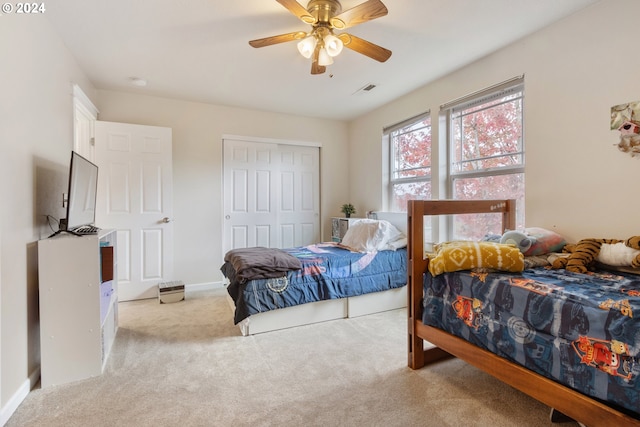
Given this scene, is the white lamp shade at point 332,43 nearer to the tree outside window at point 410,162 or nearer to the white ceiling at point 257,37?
the white ceiling at point 257,37

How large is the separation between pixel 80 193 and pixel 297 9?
1.98 meters

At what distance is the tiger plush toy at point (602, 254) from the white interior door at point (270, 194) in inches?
128

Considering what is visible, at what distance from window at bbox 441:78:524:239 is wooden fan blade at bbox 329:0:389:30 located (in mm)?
1502

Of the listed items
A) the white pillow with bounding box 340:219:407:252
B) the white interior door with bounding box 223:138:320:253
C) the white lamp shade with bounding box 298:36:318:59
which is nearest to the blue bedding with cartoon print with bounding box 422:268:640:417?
the white pillow with bounding box 340:219:407:252

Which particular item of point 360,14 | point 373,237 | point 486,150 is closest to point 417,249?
point 373,237

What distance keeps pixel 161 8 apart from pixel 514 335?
2867 millimetres

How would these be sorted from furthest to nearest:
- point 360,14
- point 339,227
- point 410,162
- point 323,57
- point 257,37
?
point 339,227
point 410,162
point 257,37
point 323,57
point 360,14

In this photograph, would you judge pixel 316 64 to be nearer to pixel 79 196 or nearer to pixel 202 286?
pixel 79 196

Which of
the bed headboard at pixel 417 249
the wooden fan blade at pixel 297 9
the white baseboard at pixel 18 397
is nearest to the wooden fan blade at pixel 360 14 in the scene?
the wooden fan blade at pixel 297 9

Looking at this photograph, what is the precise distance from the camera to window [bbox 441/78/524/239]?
2.61 metres

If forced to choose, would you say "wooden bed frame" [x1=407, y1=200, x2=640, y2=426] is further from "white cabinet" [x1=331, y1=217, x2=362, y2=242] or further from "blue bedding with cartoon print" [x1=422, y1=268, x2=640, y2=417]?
"white cabinet" [x1=331, y1=217, x2=362, y2=242]

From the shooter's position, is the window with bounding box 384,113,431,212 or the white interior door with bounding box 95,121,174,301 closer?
the white interior door with bounding box 95,121,174,301

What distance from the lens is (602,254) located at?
1791mm

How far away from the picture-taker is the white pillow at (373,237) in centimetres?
322
